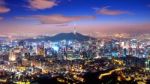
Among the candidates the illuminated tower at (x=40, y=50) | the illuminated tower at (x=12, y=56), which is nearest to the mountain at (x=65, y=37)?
the illuminated tower at (x=40, y=50)

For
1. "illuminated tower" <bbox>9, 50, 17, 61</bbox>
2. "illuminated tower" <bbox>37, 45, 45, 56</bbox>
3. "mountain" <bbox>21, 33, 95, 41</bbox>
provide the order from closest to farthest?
"illuminated tower" <bbox>9, 50, 17, 61</bbox> → "illuminated tower" <bbox>37, 45, 45, 56</bbox> → "mountain" <bbox>21, 33, 95, 41</bbox>

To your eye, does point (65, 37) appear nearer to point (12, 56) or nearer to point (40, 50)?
point (40, 50)

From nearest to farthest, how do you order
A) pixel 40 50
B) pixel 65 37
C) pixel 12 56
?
pixel 12 56
pixel 40 50
pixel 65 37

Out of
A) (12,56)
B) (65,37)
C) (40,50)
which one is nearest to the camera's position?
(12,56)

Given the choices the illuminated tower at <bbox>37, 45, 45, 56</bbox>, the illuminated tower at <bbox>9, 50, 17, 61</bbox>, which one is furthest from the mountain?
the illuminated tower at <bbox>9, 50, 17, 61</bbox>

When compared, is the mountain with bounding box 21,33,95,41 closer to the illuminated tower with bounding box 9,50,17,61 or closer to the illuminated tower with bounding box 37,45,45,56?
the illuminated tower with bounding box 37,45,45,56

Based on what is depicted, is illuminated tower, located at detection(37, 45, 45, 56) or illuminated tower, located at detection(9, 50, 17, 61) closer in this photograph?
illuminated tower, located at detection(9, 50, 17, 61)

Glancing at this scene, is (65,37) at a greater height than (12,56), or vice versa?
(65,37)

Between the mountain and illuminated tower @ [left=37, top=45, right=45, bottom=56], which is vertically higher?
the mountain

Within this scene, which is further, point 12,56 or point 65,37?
point 65,37

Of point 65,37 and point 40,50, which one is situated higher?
point 65,37

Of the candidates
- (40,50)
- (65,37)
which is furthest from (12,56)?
(65,37)
